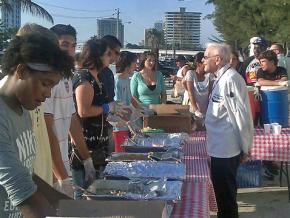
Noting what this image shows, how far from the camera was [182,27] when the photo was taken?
258ft

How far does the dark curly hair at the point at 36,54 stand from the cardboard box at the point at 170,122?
109 inches

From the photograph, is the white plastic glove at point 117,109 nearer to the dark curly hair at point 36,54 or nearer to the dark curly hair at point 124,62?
the dark curly hair at point 124,62

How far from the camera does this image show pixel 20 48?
1.35 meters

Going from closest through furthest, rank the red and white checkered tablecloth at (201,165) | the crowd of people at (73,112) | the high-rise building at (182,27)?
the crowd of people at (73,112) → the red and white checkered tablecloth at (201,165) → the high-rise building at (182,27)

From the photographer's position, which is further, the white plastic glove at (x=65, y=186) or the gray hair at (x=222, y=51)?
the gray hair at (x=222, y=51)

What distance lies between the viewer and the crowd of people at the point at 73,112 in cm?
132

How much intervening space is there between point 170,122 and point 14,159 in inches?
118

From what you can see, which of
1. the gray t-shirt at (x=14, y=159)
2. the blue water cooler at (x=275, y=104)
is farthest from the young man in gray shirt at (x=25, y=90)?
the blue water cooler at (x=275, y=104)

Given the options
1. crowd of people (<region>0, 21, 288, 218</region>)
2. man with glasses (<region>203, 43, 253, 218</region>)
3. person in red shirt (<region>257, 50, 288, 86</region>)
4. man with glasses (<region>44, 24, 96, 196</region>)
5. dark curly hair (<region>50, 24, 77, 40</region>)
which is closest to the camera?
crowd of people (<region>0, 21, 288, 218</region>)

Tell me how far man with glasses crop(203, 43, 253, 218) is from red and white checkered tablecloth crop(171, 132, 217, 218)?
149 millimetres

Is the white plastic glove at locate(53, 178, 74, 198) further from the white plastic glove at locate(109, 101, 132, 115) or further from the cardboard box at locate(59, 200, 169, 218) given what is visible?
the white plastic glove at locate(109, 101, 132, 115)

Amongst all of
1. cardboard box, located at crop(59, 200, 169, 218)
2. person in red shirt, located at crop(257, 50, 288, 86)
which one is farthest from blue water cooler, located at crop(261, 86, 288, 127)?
cardboard box, located at crop(59, 200, 169, 218)

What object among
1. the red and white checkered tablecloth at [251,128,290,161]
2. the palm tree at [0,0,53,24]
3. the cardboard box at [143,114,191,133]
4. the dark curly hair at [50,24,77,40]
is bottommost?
the red and white checkered tablecloth at [251,128,290,161]

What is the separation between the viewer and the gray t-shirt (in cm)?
120
